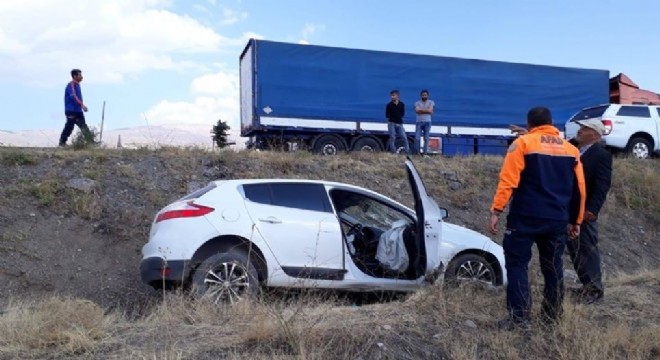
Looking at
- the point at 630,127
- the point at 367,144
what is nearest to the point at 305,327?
the point at 367,144

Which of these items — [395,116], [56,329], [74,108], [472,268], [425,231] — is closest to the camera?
[56,329]

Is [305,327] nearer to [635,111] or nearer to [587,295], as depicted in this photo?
[587,295]

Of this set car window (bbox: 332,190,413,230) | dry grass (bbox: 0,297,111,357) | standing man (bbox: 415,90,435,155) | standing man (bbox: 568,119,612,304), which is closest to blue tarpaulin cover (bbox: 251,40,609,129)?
standing man (bbox: 415,90,435,155)

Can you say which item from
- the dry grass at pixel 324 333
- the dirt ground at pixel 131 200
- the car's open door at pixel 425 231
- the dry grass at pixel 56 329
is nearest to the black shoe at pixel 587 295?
the dry grass at pixel 324 333

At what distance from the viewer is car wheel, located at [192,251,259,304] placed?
6406 mm

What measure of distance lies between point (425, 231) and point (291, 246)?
132cm

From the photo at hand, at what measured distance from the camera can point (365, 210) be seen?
7.70 meters

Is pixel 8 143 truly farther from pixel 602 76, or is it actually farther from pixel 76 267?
pixel 602 76

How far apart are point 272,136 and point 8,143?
6.57m

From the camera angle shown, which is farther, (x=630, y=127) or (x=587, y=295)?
(x=630, y=127)

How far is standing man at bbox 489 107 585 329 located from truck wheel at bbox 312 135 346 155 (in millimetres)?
11949

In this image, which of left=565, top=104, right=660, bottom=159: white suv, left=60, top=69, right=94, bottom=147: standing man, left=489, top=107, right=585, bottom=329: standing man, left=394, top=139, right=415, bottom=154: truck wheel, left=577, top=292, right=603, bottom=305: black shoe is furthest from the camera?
left=565, top=104, right=660, bottom=159: white suv

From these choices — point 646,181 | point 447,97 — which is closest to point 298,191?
point 646,181

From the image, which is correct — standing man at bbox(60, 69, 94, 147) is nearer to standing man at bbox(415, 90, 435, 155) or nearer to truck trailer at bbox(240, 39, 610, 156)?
truck trailer at bbox(240, 39, 610, 156)
